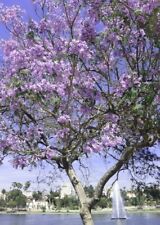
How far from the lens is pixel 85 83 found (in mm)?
8695

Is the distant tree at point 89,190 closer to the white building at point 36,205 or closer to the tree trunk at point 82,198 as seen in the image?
the tree trunk at point 82,198

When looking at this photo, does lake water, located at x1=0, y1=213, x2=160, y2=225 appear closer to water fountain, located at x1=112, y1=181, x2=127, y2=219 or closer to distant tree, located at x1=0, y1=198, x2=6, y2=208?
water fountain, located at x1=112, y1=181, x2=127, y2=219

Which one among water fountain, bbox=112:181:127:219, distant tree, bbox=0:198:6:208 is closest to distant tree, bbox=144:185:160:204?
water fountain, bbox=112:181:127:219

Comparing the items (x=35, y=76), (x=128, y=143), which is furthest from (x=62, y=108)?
(x=128, y=143)

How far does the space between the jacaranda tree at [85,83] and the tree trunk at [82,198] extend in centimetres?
2

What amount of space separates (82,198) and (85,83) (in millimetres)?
2308

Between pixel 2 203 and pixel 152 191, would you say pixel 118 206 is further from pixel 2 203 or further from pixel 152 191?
pixel 2 203

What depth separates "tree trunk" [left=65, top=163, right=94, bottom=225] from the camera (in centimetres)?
942

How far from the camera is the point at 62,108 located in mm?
8883

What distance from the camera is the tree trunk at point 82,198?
9.42 m

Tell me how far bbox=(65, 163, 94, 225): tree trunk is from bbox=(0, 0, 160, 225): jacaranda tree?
0.02 meters

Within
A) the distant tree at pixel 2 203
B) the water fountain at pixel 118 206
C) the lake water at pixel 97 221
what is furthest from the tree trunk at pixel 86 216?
the distant tree at pixel 2 203

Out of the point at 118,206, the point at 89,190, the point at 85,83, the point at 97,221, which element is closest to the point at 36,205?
the point at 97,221

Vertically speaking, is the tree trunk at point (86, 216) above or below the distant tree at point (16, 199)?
below
